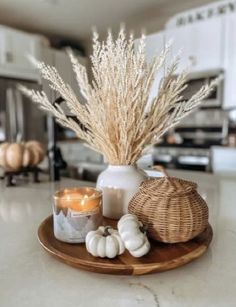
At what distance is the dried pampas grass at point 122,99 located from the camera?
63 centimetres

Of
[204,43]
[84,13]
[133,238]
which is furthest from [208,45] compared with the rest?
[133,238]

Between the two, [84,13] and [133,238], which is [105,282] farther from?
[84,13]

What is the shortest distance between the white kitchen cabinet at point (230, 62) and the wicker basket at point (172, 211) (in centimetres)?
256

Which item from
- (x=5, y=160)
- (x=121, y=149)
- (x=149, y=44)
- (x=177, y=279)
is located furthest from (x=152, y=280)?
(x=5, y=160)

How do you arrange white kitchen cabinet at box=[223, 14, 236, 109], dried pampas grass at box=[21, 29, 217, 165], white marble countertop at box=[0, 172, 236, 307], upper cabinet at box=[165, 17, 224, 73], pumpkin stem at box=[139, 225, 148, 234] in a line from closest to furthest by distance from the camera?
white marble countertop at box=[0, 172, 236, 307], pumpkin stem at box=[139, 225, 148, 234], dried pampas grass at box=[21, 29, 217, 165], white kitchen cabinet at box=[223, 14, 236, 109], upper cabinet at box=[165, 17, 224, 73]

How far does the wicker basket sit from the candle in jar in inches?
3.4

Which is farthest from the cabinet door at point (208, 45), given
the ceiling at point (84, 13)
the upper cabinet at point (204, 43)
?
the ceiling at point (84, 13)

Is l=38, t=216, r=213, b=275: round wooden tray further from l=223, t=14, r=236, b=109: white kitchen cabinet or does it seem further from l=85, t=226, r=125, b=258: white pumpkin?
l=223, t=14, r=236, b=109: white kitchen cabinet

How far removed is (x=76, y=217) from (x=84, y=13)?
3.14m

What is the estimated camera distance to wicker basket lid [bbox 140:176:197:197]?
0.54m

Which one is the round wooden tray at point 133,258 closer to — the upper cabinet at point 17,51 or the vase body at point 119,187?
the vase body at point 119,187

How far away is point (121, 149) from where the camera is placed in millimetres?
689

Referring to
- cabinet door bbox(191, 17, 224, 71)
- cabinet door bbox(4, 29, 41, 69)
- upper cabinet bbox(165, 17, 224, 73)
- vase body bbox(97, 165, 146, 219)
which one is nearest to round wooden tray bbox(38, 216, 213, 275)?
vase body bbox(97, 165, 146, 219)

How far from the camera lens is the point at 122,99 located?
2.09ft
